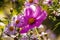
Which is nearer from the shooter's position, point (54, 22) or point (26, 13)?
point (26, 13)

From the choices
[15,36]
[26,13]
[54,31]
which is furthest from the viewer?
[54,31]

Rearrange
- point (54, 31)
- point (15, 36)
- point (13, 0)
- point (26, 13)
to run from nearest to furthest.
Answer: point (26, 13)
point (15, 36)
point (54, 31)
point (13, 0)

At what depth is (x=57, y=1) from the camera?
179 cm

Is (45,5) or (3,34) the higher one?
(45,5)

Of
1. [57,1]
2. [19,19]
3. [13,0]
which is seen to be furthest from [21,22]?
[13,0]

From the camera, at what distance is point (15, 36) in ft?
4.07

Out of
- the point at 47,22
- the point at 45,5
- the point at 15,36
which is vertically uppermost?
the point at 45,5

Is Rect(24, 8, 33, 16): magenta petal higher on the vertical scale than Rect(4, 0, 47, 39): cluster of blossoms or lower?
higher

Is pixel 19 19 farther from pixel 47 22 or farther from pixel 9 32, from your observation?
pixel 47 22

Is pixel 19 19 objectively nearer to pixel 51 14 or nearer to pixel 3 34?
pixel 3 34

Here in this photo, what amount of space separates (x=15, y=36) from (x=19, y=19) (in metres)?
0.11

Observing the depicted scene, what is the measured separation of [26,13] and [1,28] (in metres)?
0.26

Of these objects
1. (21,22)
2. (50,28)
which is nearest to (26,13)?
(21,22)

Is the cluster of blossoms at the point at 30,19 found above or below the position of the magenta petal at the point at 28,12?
below
